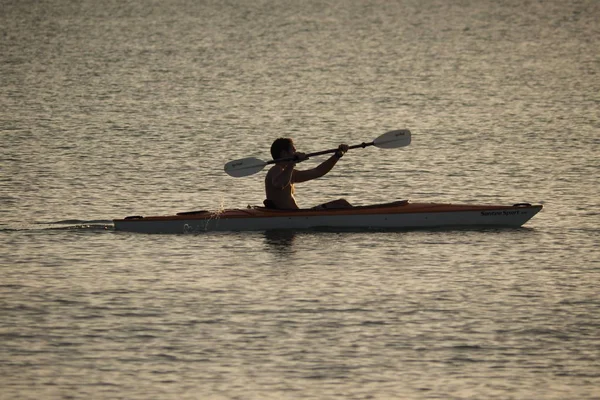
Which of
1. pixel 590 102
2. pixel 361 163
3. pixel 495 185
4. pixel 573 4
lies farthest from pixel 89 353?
pixel 573 4

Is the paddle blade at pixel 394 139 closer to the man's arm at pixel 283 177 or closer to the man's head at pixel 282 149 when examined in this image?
the man's head at pixel 282 149

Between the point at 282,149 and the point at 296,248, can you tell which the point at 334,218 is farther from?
the point at 282,149

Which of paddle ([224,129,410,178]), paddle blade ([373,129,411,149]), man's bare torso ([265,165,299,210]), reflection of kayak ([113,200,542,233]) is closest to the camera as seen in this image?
reflection of kayak ([113,200,542,233])

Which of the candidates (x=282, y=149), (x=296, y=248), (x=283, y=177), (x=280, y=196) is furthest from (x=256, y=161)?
(x=296, y=248)

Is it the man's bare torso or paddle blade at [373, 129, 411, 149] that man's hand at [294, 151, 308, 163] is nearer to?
the man's bare torso

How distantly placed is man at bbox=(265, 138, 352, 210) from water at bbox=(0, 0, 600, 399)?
18.6 inches

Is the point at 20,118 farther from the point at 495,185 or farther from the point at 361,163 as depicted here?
the point at 495,185

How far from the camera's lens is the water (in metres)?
14.8

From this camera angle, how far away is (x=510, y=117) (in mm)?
38344

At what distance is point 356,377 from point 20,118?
23725mm

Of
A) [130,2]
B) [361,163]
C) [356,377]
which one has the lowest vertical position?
[356,377]

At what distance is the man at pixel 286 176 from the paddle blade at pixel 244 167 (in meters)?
1.16

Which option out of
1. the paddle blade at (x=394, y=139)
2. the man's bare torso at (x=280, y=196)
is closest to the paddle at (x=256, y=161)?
the paddle blade at (x=394, y=139)

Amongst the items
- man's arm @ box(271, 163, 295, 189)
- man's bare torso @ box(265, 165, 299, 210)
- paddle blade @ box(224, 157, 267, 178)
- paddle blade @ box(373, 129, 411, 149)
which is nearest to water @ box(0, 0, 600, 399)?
man's bare torso @ box(265, 165, 299, 210)
